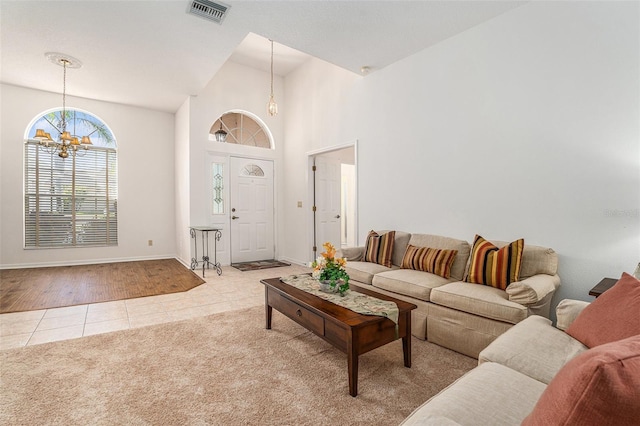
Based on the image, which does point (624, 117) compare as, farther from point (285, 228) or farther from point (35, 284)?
point (35, 284)

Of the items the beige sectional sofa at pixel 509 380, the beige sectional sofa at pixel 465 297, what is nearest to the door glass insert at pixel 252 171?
the beige sectional sofa at pixel 465 297

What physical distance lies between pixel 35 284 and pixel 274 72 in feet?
16.8

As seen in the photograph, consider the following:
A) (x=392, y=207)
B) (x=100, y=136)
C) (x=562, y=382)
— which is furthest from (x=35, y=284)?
(x=562, y=382)

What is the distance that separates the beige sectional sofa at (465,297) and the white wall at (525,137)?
11.4 inches

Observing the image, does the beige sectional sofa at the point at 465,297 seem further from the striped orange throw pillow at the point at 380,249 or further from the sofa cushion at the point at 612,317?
the sofa cushion at the point at 612,317

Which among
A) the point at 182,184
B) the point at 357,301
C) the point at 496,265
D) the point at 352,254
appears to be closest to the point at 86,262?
the point at 182,184

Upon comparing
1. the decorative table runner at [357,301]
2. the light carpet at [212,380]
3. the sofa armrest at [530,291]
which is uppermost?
the sofa armrest at [530,291]

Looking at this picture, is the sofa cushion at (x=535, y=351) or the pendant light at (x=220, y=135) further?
the pendant light at (x=220, y=135)

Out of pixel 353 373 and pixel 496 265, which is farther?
pixel 496 265

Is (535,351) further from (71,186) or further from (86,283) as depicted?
(71,186)

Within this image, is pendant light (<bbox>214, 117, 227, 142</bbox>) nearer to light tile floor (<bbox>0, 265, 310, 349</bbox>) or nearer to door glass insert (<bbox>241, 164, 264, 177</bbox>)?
door glass insert (<bbox>241, 164, 264, 177</bbox>)

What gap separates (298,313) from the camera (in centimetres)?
226

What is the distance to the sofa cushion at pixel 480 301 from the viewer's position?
83.6 inches

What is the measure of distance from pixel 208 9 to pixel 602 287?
12.9 feet
